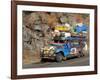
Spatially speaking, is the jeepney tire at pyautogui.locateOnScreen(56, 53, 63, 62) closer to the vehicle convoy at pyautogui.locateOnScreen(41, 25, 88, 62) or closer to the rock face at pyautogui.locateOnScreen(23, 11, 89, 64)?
the vehicle convoy at pyautogui.locateOnScreen(41, 25, 88, 62)

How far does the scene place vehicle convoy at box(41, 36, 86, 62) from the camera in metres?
2.05

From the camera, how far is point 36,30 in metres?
2.01

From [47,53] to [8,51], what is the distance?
0.38 m

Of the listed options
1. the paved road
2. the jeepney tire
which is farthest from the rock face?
the jeepney tire

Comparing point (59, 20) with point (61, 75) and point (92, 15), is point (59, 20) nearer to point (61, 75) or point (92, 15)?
point (92, 15)

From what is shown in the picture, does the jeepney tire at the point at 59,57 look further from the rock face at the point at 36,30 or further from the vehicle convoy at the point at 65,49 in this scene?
the rock face at the point at 36,30

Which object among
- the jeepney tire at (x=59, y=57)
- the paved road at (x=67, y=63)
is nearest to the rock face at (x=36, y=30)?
the paved road at (x=67, y=63)

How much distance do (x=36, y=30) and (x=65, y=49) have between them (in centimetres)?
35

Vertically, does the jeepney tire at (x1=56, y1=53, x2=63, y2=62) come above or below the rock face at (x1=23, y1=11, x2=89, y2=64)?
below

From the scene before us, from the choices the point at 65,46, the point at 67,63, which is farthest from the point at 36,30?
the point at 67,63

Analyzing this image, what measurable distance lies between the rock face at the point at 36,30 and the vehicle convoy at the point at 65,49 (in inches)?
2.6

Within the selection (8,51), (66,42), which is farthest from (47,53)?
(8,51)

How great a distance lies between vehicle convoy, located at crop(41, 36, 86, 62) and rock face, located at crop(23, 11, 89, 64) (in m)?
0.07

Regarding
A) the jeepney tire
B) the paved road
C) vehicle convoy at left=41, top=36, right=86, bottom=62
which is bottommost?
the paved road
